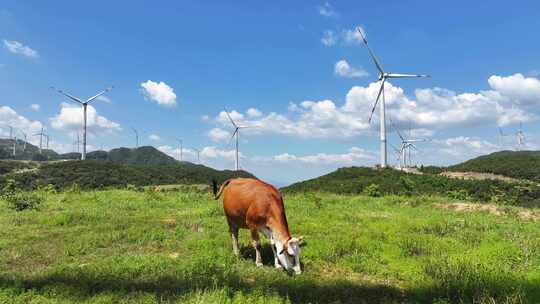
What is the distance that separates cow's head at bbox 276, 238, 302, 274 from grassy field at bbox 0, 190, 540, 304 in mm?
359

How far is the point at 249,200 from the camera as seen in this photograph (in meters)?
11.1

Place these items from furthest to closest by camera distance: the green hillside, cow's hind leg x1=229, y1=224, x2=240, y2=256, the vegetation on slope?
the green hillside → the vegetation on slope → cow's hind leg x1=229, y1=224, x2=240, y2=256

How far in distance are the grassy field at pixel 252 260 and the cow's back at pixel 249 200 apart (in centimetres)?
119

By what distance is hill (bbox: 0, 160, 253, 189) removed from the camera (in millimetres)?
79625

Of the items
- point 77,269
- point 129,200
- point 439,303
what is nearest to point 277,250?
point 439,303

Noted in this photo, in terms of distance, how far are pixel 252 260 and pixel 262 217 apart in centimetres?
147

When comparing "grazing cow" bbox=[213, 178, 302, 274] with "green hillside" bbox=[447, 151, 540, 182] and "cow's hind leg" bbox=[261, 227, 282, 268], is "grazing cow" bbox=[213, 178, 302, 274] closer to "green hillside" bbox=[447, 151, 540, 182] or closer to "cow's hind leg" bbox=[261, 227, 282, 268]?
"cow's hind leg" bbox=[261, 227, 282, 268]

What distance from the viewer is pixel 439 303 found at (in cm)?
780

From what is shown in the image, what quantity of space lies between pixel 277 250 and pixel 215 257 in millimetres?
2073

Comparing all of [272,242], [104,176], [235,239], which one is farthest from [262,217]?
[104,176]

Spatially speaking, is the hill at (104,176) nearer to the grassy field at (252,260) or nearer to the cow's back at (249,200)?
the grassy field at (252,260)

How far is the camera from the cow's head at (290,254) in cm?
975

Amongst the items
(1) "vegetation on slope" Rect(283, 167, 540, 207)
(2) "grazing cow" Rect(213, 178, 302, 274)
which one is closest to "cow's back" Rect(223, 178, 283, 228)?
(2) "grazing cow" Rect(213, 178, 302, 274)

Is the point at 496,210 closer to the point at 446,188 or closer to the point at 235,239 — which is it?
the point at 235,239
